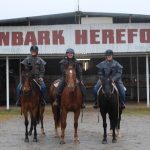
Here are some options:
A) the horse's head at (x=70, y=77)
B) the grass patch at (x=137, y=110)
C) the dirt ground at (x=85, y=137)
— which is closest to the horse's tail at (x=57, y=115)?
the dirt ground at (x=85, y=137)

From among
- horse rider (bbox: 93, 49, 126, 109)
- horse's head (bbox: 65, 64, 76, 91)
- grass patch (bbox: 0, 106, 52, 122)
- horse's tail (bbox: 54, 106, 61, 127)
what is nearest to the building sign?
grass patch (bbox: 0, 106, 52, 122)

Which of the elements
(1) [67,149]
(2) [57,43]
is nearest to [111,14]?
(2) [57,43]

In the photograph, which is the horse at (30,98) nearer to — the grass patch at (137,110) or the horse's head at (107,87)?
the horse's head at (107,87)

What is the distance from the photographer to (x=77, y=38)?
26141 millimetres

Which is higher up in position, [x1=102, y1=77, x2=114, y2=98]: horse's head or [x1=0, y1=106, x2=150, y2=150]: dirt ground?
[x1=102, y1=77, x2=114, y2=98]: horse's head

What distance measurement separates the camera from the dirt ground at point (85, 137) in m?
13.0

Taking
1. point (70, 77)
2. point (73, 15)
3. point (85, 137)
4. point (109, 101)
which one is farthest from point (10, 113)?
point (70, 77)

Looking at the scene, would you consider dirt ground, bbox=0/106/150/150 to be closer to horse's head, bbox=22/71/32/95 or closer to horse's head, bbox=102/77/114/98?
horse's head, bbox=102/77/114/98

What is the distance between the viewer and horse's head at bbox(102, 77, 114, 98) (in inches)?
530

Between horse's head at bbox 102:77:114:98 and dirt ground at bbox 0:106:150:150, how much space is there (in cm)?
128

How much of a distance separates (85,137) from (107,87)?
210 centimetres

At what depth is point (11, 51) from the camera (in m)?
26.1

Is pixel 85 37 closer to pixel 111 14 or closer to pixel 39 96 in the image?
pixel 111 14

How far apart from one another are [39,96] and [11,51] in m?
12.0
